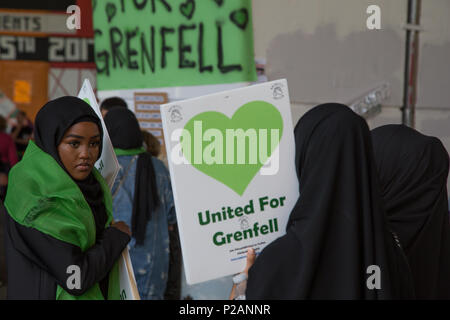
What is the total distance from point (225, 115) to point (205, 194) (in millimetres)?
233

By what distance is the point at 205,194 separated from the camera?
5.60 feet

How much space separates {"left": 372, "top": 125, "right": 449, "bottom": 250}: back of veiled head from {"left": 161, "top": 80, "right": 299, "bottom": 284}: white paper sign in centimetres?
80

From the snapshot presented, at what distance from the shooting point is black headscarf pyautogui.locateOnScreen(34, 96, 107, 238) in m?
2.24

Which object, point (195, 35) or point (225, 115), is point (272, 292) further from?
point (195, 35)

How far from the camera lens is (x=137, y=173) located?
13.0 ft

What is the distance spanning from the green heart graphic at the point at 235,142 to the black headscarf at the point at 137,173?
2.29 meters

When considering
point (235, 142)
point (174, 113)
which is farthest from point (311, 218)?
point (174, 113)

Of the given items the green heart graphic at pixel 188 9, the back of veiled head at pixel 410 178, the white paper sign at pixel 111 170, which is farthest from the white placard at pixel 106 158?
the green heart graphic at pixel 188 9

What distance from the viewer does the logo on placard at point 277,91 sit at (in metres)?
1.73

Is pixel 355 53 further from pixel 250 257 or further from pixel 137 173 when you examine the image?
pixel 250 257

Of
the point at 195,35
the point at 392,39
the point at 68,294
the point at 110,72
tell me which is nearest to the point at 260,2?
the point at 195,35

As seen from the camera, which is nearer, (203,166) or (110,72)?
(203,166)

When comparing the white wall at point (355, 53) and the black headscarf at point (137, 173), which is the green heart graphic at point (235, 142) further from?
the white wall at point (355, 53)

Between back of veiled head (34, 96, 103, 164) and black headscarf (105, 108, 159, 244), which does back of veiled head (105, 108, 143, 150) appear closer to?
black headscarf (105, 108, 159, 244)
